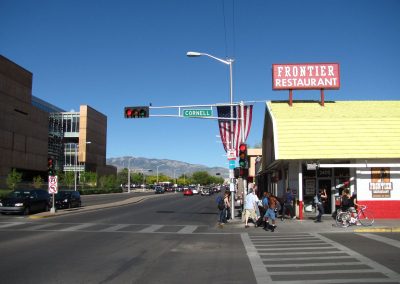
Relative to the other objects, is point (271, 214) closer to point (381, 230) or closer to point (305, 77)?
point (381, 230)

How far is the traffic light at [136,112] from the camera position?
2550 cm

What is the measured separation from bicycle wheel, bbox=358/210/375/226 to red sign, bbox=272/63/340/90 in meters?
9.14

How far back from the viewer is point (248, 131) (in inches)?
1075

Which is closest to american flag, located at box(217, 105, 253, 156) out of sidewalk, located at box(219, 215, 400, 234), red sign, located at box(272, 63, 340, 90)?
red sign, located at box(272, 63, 340, 90)

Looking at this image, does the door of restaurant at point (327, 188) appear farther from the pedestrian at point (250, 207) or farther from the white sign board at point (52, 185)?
the white sign board at point (52, 185)

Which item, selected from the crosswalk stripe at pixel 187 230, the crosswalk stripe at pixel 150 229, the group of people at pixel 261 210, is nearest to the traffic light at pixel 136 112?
the crosswalk stripe at pixel 150 229

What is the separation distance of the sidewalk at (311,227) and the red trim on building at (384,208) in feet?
3.38

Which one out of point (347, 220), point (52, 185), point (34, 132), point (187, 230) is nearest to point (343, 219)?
point (347, 220)

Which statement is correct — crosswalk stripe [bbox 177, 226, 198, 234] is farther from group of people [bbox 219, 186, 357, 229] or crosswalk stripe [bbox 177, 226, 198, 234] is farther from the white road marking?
the white road marking

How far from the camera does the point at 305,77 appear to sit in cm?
2942

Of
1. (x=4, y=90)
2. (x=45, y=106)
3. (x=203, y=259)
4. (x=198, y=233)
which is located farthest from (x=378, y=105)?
(x=45, y=106)

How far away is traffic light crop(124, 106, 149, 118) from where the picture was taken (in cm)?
2550

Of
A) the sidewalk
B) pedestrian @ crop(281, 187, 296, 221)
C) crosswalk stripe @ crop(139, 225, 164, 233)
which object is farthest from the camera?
pedestrian @ crop(281, 187, 296, 221)

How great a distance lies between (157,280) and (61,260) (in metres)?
3.48
